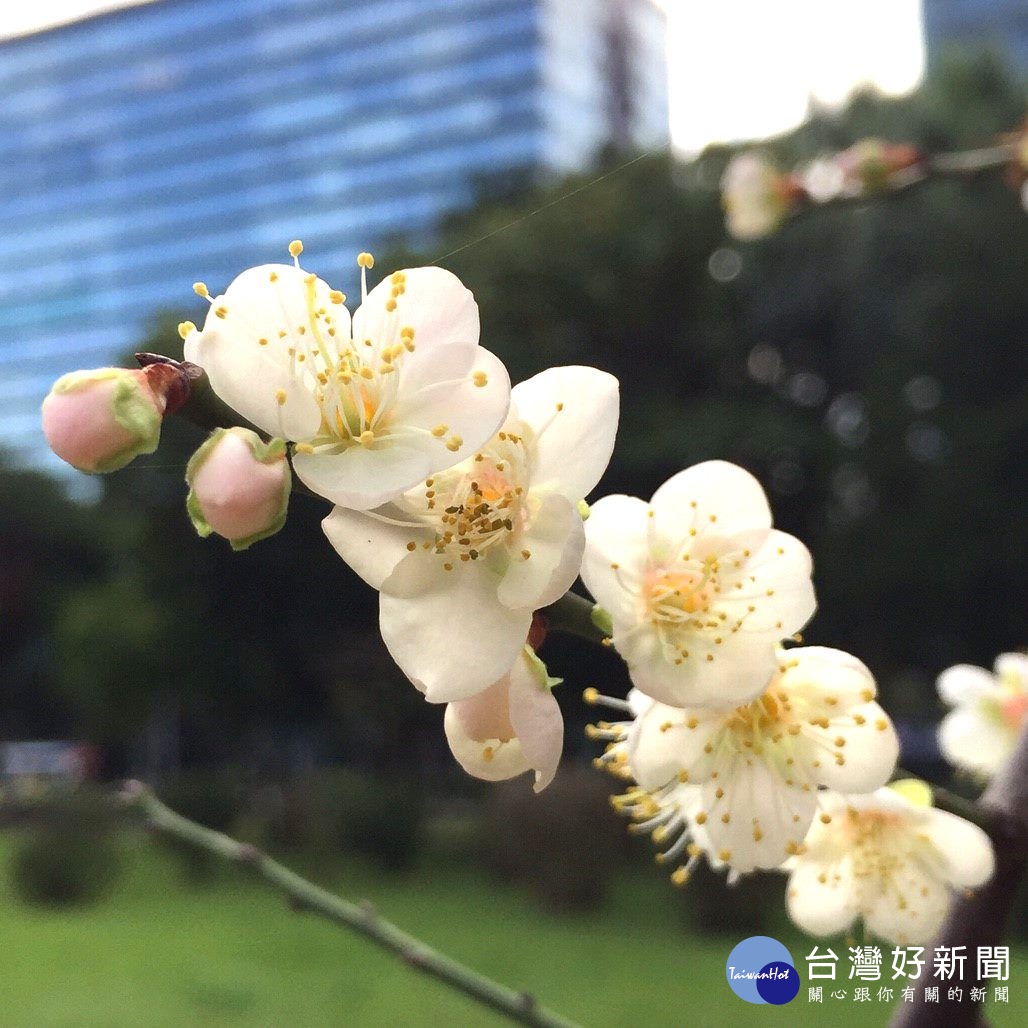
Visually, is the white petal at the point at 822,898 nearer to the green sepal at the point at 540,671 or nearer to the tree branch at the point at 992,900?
the tree branch at the point at 992,900

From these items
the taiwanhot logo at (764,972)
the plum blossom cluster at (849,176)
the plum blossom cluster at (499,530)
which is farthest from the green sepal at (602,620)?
the plum blossom cluster at (849,176)

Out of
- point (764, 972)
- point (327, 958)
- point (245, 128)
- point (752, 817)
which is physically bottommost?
point (327, 958)

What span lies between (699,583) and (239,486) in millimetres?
130

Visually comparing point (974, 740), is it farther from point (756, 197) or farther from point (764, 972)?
point (756, 197)

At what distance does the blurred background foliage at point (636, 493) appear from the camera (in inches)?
28.9

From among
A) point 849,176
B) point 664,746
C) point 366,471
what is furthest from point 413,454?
point 849,176

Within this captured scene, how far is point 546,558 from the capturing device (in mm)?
197

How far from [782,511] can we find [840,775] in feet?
3.72

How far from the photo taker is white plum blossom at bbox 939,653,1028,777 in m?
0.49

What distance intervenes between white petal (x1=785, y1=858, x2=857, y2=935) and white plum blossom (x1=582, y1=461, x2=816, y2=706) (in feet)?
0.49

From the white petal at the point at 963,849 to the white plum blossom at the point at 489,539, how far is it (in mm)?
189

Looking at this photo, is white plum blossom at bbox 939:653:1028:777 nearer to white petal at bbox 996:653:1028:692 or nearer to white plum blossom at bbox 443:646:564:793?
white petal at bbox 996:653:1028:692

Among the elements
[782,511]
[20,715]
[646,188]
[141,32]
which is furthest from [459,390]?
[20,715]

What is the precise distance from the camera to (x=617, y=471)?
0.42 metres
